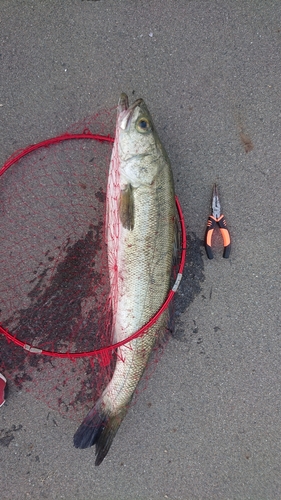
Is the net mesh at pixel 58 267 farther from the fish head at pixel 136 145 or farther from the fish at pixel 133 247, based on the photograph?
the fish head at pixel 136 145

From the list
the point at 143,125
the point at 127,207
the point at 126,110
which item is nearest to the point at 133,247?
the point at 127,207

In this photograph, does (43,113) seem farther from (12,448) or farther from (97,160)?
(12,448)

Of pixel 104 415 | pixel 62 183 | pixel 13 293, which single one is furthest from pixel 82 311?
pixel 62 183

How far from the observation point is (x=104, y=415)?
279cm

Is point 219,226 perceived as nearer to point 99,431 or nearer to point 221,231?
point 221,231

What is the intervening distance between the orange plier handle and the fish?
1.72 feet

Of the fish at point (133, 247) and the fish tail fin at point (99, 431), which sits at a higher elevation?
the fish at point (133, 247)

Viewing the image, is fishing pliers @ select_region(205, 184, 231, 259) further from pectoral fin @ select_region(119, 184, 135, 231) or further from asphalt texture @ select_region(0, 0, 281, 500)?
pectoral fin @ select_region(119, 184, 135, 231)

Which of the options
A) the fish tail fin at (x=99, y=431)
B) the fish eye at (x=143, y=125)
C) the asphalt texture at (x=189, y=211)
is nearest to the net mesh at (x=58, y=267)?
the asphalt texture at (x=189, y=211)

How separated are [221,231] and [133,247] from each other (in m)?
0.99

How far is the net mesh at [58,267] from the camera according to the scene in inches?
121

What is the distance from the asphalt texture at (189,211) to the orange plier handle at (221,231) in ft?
0.28

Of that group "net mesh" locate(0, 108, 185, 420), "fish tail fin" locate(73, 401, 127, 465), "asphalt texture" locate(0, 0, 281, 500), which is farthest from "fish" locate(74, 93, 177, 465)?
"asphalt texture" locate(0, 0, 281, 500)

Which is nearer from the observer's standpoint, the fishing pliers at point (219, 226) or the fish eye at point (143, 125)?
the fish eye at point (143, 125)
